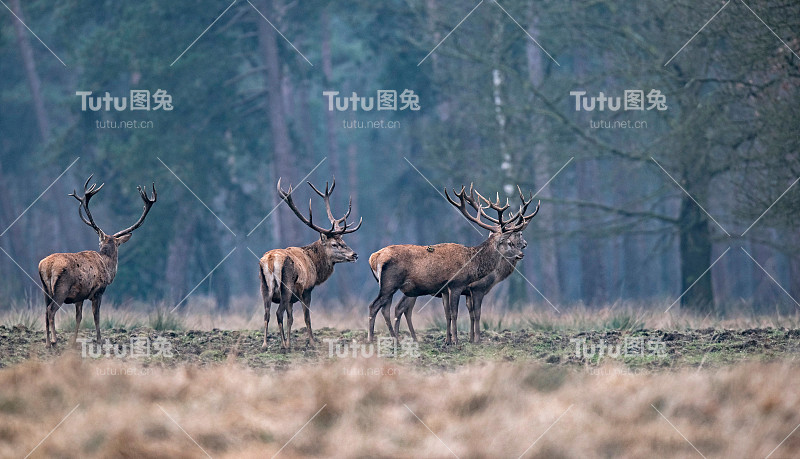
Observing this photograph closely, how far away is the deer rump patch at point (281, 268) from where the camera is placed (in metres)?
10.8

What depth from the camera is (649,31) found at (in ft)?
57.9

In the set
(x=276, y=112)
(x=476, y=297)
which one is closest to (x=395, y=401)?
(x=476, y=297)

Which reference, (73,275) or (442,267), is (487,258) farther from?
(73,275)

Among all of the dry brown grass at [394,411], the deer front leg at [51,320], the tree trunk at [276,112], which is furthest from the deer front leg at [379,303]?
the tree trunk at [276,112]

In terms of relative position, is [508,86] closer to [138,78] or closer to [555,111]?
[555,111]

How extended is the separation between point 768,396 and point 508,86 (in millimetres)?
11728

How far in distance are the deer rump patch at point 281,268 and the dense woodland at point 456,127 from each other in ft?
23.3

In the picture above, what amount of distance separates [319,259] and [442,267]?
151 cm

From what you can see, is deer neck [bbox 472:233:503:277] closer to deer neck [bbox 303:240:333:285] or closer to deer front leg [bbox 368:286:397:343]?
deer front leg [bbox 368:286:397:343]

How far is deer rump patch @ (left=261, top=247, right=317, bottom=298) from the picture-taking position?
1083 cm

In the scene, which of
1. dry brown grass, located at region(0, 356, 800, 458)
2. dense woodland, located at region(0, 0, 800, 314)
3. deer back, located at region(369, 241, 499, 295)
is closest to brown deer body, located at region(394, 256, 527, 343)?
deer back, located at region(369, 241, 499, 295)

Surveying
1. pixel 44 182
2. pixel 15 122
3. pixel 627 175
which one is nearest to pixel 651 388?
pixel 627 175

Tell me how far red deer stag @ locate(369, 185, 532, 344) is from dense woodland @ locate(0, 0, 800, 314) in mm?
5216

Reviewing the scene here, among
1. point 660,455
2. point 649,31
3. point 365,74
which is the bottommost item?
point 660,455
